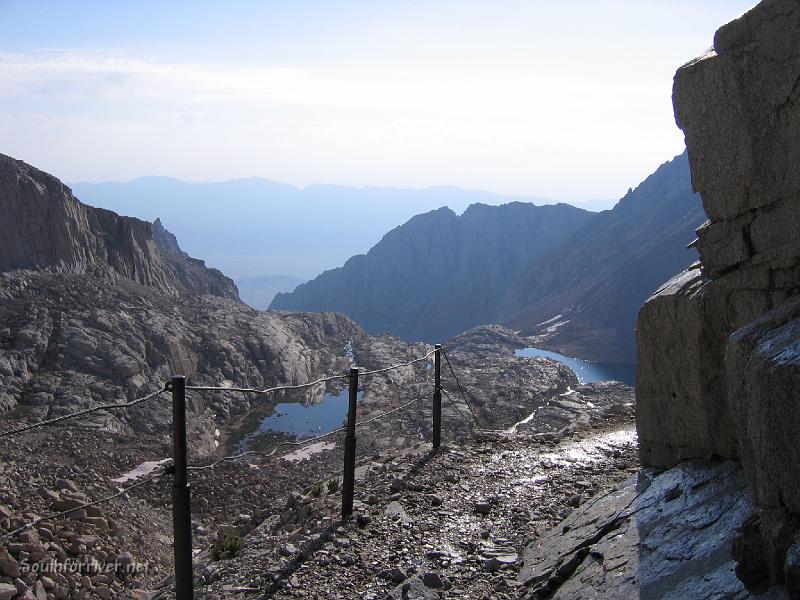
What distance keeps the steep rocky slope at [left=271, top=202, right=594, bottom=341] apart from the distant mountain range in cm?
29

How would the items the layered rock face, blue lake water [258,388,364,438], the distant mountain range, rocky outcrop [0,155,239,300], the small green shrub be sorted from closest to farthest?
the layered rock face, the small green shrub, blue lake water [258,388,364,438], rocky outcrop [0,155,239,300], the distant mountain range

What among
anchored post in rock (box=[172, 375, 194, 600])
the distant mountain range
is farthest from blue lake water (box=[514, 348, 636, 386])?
anchored post in rock (box=[172, 375, 194, 600])

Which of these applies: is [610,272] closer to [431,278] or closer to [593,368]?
[593,368]

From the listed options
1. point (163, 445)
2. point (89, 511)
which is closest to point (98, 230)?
point (163, 445)

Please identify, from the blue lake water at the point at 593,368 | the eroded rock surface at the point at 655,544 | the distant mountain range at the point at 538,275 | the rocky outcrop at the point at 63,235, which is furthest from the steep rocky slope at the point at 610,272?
the eroded rock surface at the point at 655,544

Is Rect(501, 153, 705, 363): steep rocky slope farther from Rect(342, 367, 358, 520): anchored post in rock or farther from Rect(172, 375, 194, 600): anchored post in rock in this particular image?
Rect(172, 375, 194, 600): anchored post in rock

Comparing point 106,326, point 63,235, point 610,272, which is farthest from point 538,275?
point 106,326

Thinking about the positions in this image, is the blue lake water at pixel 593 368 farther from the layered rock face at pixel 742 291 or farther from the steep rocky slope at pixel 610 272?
the layered rock face at pixel 742 291

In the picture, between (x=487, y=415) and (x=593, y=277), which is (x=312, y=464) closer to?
(x=487, y=415)

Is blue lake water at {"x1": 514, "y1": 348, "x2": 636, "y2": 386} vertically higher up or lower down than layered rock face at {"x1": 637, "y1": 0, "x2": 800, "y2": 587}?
lower down

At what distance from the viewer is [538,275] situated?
535 feet

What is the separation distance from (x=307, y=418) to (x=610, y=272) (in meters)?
102

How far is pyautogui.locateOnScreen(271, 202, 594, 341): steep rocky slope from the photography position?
181 meters

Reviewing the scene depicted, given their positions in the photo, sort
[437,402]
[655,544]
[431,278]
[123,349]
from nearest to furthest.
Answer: [655,544], [437,402], [123,349], [431,278]
